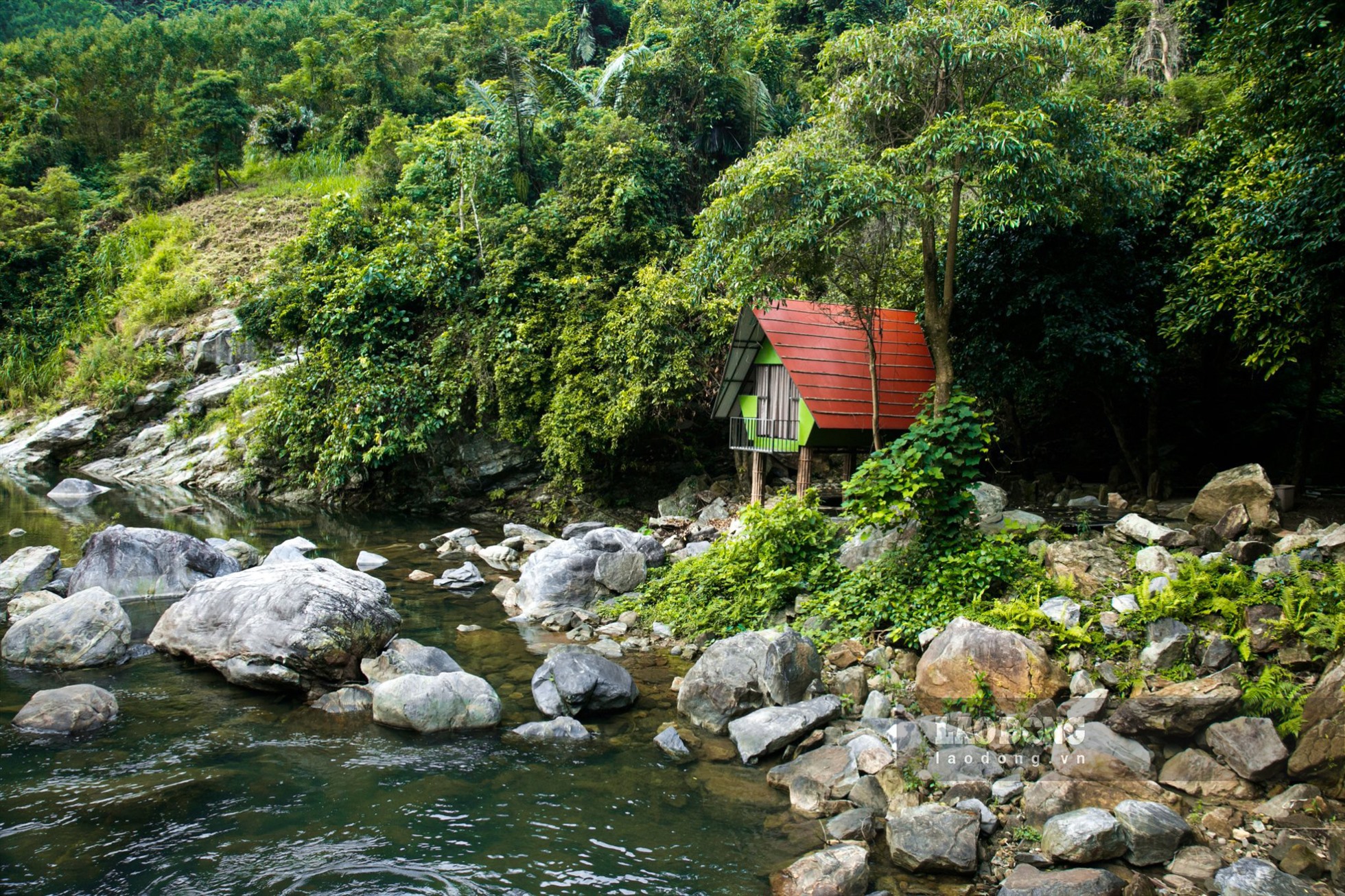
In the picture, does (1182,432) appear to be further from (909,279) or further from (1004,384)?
(909,279)

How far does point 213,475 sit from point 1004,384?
25.9 m

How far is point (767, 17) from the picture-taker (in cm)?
2805

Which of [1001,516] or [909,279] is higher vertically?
[909,279]

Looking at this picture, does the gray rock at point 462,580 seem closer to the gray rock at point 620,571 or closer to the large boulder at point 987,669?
the gray rock at point 620,571

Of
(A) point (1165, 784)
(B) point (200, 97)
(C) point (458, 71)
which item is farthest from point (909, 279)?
(B) point (200, 97)

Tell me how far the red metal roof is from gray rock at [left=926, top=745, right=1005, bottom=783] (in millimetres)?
7802

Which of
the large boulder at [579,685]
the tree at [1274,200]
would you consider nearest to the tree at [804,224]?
the tree at [1274,200]

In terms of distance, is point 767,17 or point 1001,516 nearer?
point 1001,516

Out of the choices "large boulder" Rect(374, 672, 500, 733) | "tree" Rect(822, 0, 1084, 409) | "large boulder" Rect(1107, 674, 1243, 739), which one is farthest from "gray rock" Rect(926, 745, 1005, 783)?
"tree" Rect(822, 0, 1084, 409)

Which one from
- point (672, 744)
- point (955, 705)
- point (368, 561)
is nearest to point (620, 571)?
point (672, 744)

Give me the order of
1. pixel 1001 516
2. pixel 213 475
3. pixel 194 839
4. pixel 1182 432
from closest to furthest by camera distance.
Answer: pixel 194 839 < pixel 1001 516 < pixel 1182 432 < pixel 213 475

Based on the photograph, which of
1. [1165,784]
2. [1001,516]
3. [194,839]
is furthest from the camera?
[1001,516]

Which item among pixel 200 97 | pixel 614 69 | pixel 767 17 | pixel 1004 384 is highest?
pixel 200 97

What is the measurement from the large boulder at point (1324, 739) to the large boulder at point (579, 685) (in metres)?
6.26
